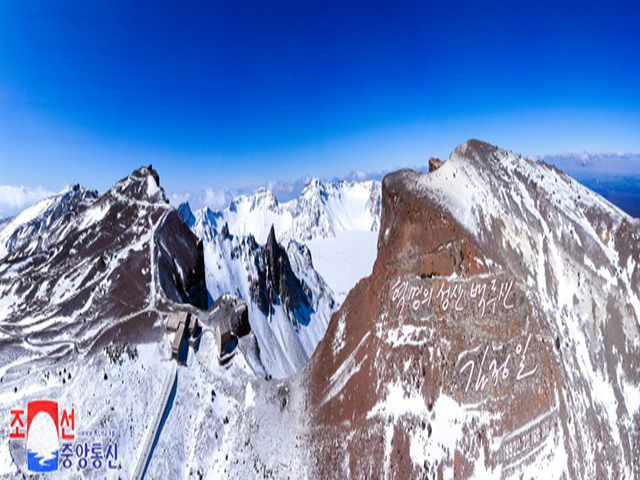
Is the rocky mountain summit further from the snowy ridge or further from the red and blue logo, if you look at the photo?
the red and blue logo

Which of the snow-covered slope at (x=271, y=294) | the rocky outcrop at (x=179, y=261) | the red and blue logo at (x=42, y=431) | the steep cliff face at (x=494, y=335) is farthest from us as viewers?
the snow-covered slope at (x=271, y=294)

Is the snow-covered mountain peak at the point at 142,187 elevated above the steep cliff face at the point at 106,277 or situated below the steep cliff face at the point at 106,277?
above

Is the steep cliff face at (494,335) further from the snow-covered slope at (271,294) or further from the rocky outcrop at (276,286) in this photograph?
the rocky outcrop at (276,286)

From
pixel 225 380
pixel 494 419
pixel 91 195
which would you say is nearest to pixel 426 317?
pixel 494 419

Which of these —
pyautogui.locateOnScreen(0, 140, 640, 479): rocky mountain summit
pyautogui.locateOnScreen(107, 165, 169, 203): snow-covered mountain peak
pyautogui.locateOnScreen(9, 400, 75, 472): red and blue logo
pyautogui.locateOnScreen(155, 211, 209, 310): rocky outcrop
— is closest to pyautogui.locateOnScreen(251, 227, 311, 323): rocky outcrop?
pyautogui.locateOnScreen(155, 211, 209, 310): rocky outcrop

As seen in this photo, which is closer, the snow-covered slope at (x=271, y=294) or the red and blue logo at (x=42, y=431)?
the red and blue logo at (x=42, y=431)

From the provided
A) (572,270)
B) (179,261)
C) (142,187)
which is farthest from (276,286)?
(572,270)

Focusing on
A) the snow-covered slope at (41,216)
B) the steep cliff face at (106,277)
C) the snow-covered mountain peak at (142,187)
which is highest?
the snow-covered slope at (41,216)

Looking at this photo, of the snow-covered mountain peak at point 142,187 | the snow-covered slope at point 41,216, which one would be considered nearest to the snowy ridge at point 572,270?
the snow-covered mountain peak at point 142,187

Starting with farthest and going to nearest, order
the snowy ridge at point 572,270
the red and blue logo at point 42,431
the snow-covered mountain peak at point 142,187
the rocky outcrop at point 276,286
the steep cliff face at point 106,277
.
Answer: the rocky outcrop at point 276,286
the snow-covered mountain peak at point 142,187
the steep cliff face at point 106,277
the red and blue logo at point 42,431
the snowy ridge at point 572,270

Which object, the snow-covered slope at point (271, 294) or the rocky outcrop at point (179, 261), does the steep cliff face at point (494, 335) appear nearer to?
the rocky outcrop at point (179, 261)
